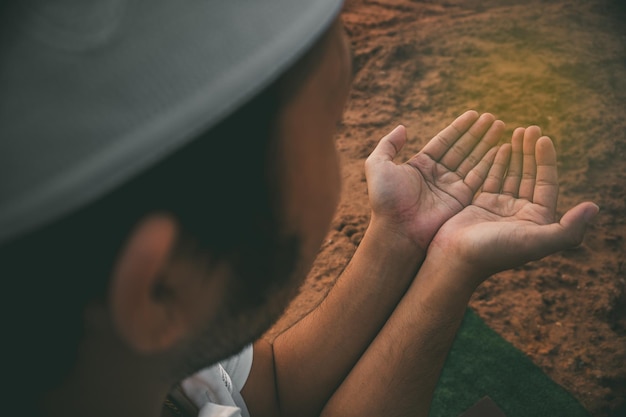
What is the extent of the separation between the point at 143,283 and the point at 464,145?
137 cm

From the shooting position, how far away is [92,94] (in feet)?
1.94

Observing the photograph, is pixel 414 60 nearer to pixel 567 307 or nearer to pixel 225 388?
pixel 567 307

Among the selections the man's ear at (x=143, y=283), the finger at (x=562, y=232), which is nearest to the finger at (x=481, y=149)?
the finger at (x=562, y=232)

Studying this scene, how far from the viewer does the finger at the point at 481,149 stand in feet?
5.95

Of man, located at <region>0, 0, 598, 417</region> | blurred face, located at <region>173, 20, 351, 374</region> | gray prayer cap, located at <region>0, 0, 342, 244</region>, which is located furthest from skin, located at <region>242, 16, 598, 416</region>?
gray prayer cap, located at <region>0, 0, 342, 244</region>

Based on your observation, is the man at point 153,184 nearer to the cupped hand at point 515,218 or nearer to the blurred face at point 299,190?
the blurred face at point 299,190

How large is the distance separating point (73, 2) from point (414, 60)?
→ 3833mm

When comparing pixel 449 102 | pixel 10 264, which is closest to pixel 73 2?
pixel 10 264

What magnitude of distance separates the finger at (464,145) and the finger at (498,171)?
0.07 m

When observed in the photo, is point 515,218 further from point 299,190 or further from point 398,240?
point 299,190

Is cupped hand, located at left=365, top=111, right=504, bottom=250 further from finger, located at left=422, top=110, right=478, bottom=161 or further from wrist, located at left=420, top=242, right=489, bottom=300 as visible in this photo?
wrist, located at left=420, top=242, right=489, bottom=300

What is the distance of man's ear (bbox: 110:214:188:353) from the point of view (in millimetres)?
661

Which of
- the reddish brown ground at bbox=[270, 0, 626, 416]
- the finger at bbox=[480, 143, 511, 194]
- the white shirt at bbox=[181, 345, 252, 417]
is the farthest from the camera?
the reddish brown ground at bbox=[270, 0, 626, 416]

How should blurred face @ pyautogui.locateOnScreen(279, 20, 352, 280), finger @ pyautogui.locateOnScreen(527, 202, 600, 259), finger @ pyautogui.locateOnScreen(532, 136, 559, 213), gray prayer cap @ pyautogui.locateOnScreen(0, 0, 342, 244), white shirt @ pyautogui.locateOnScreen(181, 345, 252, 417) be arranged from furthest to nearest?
finger @ pyautogui.locateOnScreen(532, 136, 559, 213), finger @ pyautogui.locateOnScreen(527, 202, 600, 259), white shirt @ pyautogui.locateOnScreen(181, 345, 252, 417), blurred face @ pyautogui.locateOnScreen(279, 20, 352, 280), gray prayer cap @ pyautogui.locateOnScreen(0, 0, 342, 244)
